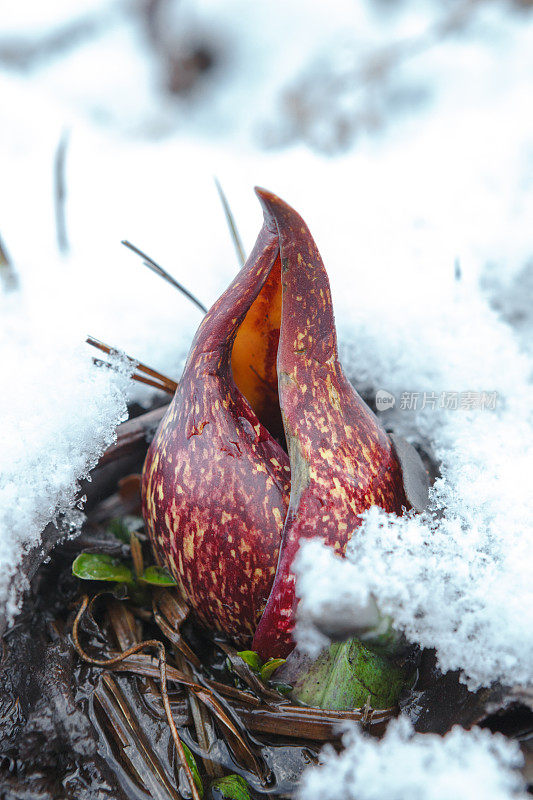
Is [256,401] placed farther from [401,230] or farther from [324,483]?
[401,230]

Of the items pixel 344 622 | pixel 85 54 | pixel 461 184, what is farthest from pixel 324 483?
pixel 85 54

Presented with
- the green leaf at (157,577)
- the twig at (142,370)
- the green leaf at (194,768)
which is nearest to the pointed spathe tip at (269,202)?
the twig at (142,370)

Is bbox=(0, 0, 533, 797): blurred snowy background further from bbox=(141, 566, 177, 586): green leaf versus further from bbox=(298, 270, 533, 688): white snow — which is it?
bbox=(141, 566, 177, 586): green leaf

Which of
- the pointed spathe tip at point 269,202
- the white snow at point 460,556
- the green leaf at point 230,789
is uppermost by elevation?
the pointed spathe tip at point 269,202

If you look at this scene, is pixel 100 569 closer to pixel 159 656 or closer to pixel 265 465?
pixel 159 656

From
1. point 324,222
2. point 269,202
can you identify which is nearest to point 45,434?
point 269,202

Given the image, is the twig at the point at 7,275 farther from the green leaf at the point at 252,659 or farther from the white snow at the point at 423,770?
the white snow at the point at 423,770

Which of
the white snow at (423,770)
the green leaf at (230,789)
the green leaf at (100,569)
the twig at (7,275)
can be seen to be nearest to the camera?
the white snow at (423,770)
